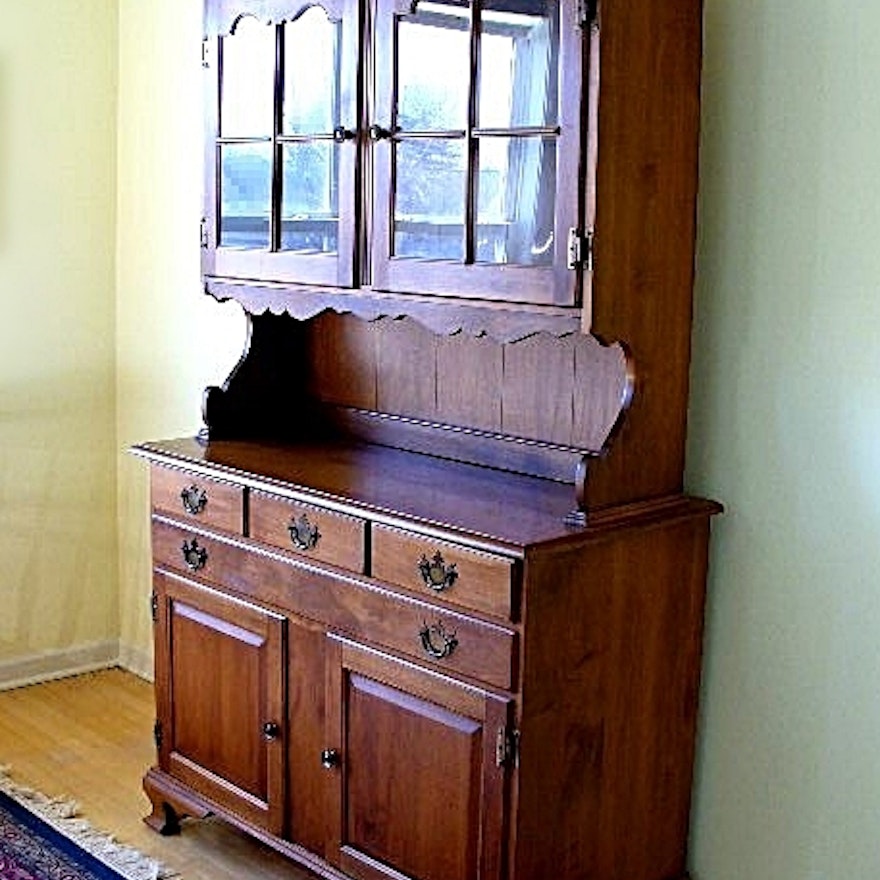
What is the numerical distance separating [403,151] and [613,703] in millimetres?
1039

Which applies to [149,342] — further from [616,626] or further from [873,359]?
[873,359]

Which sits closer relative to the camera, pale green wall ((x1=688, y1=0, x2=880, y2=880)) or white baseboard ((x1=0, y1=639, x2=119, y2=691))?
pale green wall ((x1=688, y1=0, x2=880, y2=880))

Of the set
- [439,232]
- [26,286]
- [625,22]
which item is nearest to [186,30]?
[26,286]

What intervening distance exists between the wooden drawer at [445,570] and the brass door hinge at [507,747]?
0.64 ft

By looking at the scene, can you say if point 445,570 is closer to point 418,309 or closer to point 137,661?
point 418,309

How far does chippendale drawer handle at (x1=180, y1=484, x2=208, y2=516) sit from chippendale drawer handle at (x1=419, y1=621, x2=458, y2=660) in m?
0.66

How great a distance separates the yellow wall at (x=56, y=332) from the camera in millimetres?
3787

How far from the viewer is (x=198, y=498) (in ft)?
9.52

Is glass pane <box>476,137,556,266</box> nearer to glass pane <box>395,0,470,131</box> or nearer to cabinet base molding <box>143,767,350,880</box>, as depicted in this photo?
glass pane <box>395,0,470,131</box>

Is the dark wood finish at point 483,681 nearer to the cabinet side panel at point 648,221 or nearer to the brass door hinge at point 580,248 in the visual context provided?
the cabinet side panel at point 648,221

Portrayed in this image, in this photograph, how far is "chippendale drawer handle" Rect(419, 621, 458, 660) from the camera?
240 centimetres

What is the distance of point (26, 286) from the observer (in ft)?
12.6

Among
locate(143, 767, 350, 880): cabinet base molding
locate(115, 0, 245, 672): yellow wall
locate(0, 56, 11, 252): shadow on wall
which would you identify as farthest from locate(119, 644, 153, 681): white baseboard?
locate(0, 56, 11, 252): shadow on wall

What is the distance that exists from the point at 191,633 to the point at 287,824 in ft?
1.47
